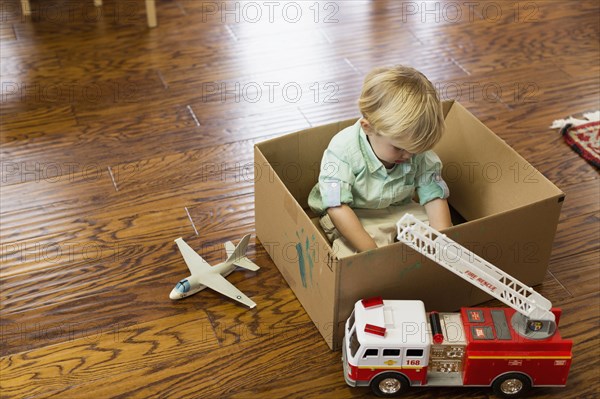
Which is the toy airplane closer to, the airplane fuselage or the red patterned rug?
the airplane fuselage

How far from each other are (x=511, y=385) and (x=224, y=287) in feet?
1.79

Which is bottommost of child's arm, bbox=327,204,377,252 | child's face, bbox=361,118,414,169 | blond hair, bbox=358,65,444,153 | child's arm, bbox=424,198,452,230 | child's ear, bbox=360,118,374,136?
child's arm, bbox=424,198,452,230

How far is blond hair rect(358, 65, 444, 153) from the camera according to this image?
1.35 metres

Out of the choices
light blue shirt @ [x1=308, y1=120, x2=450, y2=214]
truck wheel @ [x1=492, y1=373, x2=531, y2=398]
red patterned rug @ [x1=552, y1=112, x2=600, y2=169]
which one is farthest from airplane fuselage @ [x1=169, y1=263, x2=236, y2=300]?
red patterned rug @ [x1=552, y1=112, x2=600, y2=169]

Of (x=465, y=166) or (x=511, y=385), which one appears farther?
(x=465, y=166)

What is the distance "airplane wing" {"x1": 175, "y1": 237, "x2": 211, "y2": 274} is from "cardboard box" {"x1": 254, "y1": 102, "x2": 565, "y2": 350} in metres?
0.14

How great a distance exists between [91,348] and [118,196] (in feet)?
1.39

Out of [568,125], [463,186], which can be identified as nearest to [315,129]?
[463,186]

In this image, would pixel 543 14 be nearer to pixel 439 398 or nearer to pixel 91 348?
pixel 439 398

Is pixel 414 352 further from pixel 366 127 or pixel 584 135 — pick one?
pixel 584 135

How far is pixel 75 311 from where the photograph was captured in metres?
1.50

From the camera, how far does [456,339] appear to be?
130cm

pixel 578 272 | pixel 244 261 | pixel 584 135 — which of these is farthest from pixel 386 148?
pixel 584 135

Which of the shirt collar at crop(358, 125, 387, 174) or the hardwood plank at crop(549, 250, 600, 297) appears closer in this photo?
the shirt collar at crop(358, 125, 387, 174)
